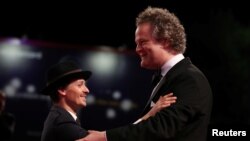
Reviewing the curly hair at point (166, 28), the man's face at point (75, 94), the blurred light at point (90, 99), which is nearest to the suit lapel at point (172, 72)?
the curly hair at point (166, 28)

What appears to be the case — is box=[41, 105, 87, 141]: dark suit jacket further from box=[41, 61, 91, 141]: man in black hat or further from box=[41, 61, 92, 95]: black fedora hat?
box=[41, 61, 92, 95]: black fedora hat

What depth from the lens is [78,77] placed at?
10.6 feet

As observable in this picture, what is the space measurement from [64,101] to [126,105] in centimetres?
839

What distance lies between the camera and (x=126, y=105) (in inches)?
450

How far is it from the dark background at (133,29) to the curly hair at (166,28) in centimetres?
697

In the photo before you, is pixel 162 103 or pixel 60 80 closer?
pixel 162 103

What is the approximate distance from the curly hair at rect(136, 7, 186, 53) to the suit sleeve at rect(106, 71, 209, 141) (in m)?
0.25

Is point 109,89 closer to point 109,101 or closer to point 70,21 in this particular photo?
point 109,101

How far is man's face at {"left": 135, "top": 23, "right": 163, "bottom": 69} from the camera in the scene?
8.33 ft

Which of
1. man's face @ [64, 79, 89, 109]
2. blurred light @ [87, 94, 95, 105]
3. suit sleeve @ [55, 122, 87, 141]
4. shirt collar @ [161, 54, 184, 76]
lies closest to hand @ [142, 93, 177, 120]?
shirt collar @ [161, 54, 184, 76]

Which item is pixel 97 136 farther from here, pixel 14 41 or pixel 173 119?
pixel 14 41

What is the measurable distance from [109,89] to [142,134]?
908 centimetres

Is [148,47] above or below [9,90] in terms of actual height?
below

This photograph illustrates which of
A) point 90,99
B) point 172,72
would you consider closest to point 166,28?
point 172,72
